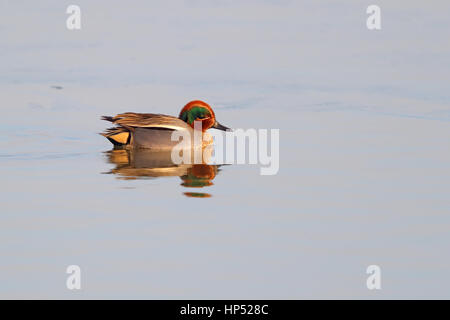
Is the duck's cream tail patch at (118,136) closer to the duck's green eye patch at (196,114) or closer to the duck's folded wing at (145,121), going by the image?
the duck's folded wing at (145,121)

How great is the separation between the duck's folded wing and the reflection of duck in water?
0.49 metres

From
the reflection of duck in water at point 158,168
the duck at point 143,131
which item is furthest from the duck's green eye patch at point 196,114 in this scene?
the reflection of duck in water at point 158,168

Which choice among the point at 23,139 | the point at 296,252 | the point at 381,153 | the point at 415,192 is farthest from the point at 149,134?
the point at 296,252

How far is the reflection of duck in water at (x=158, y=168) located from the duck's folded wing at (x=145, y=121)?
1.62 ft

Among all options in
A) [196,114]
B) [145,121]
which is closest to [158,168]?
[145,121]

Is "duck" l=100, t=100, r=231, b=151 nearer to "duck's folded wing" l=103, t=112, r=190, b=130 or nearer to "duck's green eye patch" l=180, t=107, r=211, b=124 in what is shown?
"duck's folded wing" l=103, t=112, r=190, b=130

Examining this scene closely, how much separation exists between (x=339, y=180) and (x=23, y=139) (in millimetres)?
4884

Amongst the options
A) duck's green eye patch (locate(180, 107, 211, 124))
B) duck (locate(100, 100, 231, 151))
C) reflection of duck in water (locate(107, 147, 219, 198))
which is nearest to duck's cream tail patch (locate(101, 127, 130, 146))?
duck (locate(100, 100, 231, 151))

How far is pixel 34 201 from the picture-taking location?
Answer: 931cm

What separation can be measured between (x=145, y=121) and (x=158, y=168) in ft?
6.80

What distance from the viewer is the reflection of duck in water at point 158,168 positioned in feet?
34.3

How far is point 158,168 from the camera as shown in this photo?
11.2 metres

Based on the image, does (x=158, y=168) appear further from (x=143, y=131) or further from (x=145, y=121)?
(x=145, y=121)

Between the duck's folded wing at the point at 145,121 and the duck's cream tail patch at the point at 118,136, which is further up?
the duck's folded wing at the point at 145,121
